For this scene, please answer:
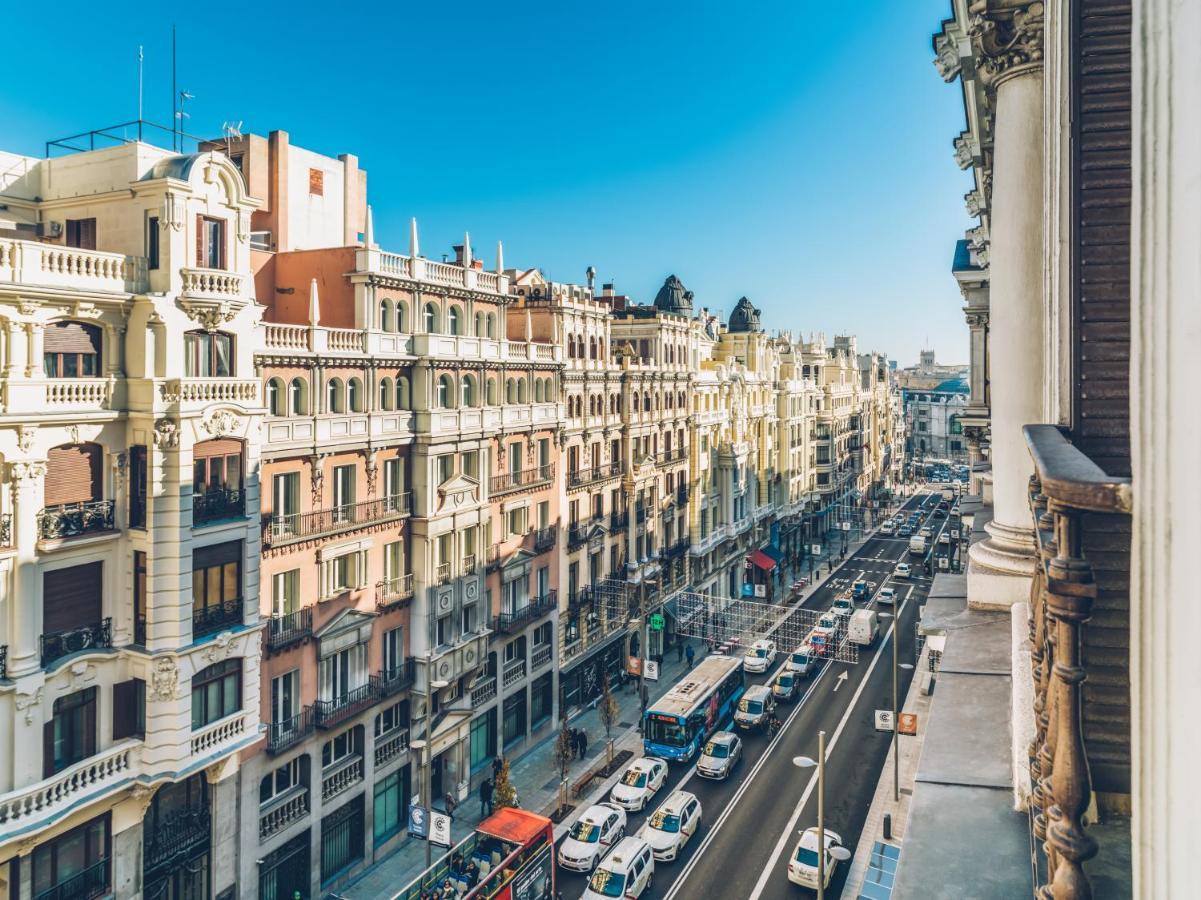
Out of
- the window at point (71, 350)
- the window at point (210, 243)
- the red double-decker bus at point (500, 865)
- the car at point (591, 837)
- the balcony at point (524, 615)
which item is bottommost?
the car at point (591, 837)

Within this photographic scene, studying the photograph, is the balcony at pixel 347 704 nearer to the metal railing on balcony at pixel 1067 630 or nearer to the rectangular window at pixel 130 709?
the rectangular window at pixel 130 709

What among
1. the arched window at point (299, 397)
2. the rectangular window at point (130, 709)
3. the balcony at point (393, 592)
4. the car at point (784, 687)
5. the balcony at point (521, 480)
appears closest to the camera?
→ the rectangular window at point (130, 709)

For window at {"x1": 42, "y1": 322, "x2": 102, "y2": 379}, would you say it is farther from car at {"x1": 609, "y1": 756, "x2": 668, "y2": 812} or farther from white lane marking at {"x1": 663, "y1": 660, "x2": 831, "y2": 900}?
car at {"x1": 609, "y1": 756, "x2": 668, "y2": 812}

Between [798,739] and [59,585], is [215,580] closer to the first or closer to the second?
[59,585]

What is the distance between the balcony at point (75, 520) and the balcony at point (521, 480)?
63.1 ft

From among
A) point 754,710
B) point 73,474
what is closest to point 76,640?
point 73,474

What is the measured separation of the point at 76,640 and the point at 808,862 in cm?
2557

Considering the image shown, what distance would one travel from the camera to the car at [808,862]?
32.3 m

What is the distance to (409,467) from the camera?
3847cm

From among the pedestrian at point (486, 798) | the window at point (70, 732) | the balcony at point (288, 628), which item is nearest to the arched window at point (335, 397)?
the balcony at point (288, 628)

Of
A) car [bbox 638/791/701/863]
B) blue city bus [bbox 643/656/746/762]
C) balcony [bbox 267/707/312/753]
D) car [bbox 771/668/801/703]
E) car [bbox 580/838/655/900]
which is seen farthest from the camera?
car [bbox 771/668/801/703]

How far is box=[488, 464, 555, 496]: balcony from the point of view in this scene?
43688mm

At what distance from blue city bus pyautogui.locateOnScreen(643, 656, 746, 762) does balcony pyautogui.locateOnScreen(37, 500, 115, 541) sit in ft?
90.0

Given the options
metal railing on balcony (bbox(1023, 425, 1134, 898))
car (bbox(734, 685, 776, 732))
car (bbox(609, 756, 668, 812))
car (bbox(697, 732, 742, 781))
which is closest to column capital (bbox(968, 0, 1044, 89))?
metal railing on balcony (bbox(1023, 425, 1134, 898))
